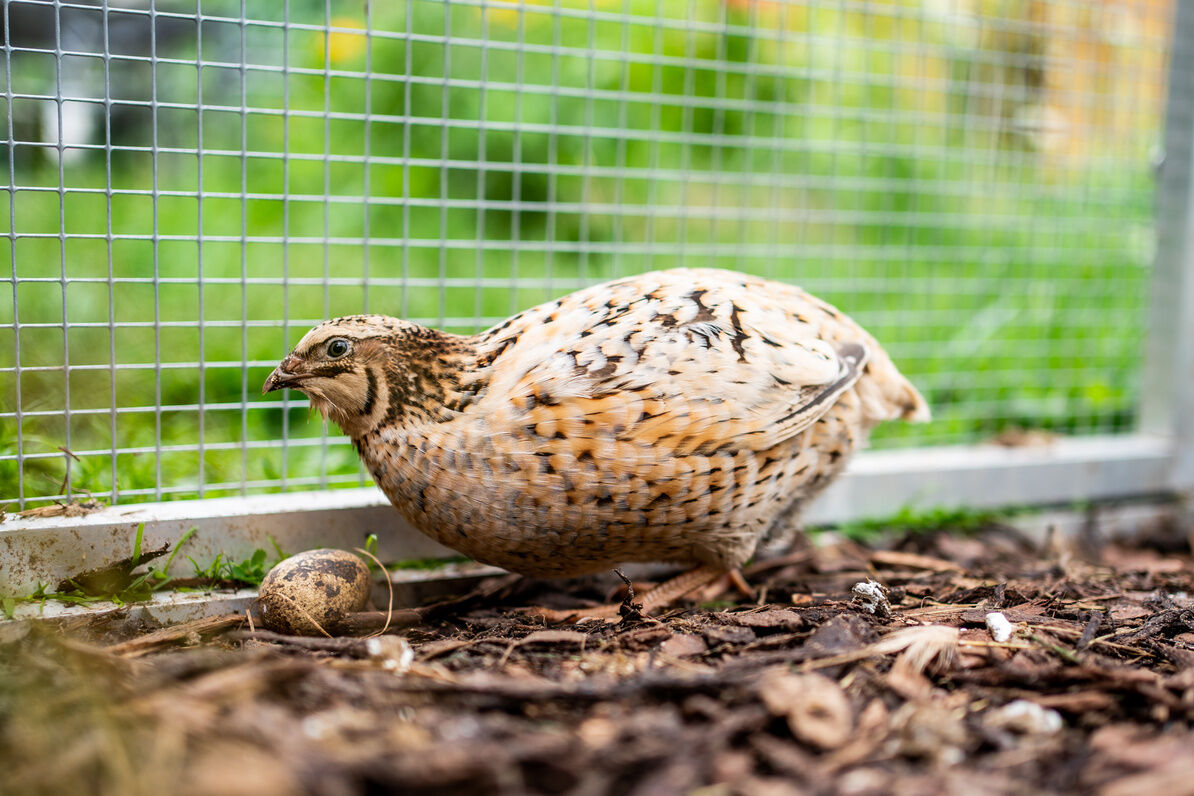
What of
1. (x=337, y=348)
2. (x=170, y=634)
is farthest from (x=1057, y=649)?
(x=170, y=634)

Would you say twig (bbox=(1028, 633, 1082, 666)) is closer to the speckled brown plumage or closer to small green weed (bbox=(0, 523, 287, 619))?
the speckled brown plumage

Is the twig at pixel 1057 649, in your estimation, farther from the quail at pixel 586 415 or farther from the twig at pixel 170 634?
the twig at pixel 170 634

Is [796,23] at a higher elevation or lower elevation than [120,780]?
higher

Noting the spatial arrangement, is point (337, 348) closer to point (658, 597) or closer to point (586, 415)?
point (586, 415)

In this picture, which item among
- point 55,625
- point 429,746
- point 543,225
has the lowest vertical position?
point 55,625

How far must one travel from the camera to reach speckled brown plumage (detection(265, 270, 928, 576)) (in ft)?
9.05

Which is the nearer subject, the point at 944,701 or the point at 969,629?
the point at 944,701

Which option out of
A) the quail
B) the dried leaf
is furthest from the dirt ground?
the quail

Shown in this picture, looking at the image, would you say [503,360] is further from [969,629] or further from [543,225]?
[543,225]

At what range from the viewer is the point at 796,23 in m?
6.29

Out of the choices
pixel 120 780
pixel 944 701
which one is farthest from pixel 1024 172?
pixel 120 780

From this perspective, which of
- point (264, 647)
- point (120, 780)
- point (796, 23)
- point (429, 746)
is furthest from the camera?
point (796, 23)

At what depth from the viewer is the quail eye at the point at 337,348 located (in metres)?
2.83

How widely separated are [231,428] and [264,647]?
1887mm
